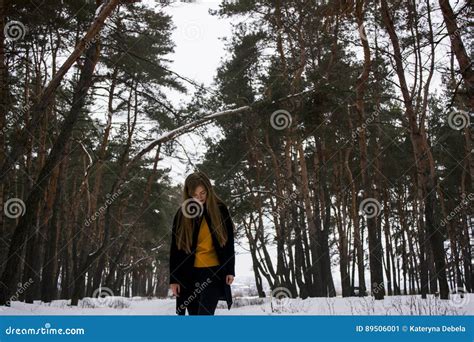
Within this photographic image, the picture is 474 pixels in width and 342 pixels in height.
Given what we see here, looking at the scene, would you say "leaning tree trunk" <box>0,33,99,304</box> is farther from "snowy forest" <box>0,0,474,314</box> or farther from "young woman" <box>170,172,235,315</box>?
"young woman" <box>170,172,235,315</box>

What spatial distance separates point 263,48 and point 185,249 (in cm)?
1358

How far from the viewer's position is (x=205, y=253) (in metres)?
3.78

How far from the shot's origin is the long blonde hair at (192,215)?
148 inches

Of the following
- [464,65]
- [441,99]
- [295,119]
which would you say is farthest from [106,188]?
[464,65]

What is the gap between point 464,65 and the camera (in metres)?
6.59

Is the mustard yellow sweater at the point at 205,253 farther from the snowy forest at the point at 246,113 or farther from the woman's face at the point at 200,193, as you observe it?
the snowy forest at the point at 246,113

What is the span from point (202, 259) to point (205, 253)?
56mm

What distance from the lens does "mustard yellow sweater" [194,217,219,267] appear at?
3762 mm

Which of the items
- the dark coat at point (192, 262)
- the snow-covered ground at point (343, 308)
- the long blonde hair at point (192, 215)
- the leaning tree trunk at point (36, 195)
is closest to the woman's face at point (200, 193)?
the long blonde hair at point (192, 215)

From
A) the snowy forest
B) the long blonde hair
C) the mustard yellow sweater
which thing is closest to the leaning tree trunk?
the snowy forest

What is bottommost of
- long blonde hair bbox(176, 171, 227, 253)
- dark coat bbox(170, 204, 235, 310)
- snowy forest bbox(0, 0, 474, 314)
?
dark coat bbox(170, 204, 235, 310)

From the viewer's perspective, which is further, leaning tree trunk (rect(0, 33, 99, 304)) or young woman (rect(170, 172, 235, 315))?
leaning tree trunk (rect(0, 33, 99, 304))

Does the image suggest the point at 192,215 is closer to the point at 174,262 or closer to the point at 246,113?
the point at 174,262

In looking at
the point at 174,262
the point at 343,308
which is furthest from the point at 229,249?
the point at 343,308
